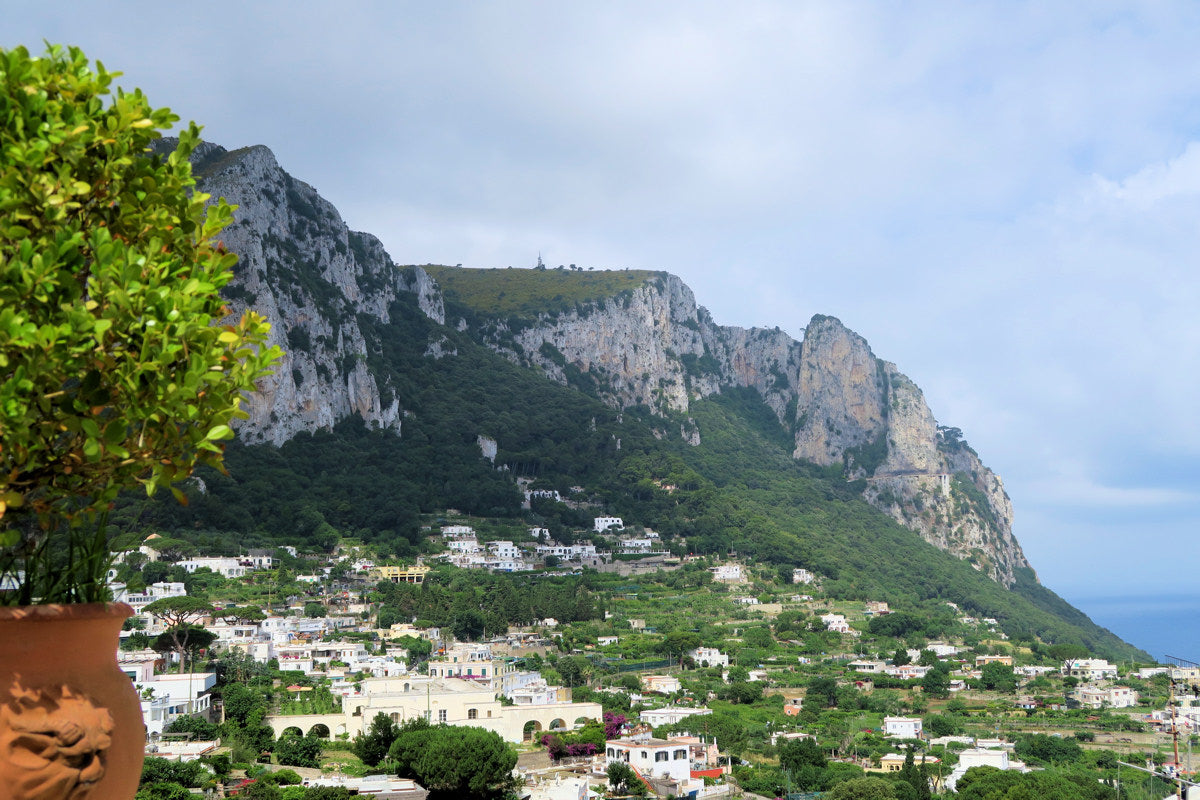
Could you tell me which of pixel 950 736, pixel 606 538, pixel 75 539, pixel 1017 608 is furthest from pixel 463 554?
pixel 75 539

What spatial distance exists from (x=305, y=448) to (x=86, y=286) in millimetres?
75839

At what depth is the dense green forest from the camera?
68.9 metres

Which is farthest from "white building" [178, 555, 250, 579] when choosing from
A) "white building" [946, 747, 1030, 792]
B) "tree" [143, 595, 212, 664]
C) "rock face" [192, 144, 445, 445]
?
"white building" [946, 747, 1030, 792]

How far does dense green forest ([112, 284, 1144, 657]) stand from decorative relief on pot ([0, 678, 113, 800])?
59187mm

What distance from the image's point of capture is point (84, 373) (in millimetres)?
2820

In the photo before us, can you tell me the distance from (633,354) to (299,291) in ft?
162

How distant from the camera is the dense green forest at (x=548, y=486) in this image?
6894 centimetres

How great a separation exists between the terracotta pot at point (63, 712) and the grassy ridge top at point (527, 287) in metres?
115

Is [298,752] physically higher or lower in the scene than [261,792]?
lower

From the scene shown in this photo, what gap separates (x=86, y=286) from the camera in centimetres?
304

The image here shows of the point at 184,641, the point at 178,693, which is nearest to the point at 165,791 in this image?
the point at 178,693

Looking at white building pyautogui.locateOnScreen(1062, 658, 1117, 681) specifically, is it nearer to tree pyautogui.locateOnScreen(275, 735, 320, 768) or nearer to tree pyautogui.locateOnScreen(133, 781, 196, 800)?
tree pyautogui.locateOnScreen(275, 735, 320, 768)

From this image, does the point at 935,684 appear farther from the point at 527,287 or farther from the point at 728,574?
the point at 527,287

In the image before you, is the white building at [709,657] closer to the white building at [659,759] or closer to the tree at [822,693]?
the tree at [822,693]
